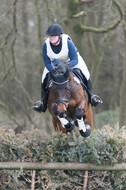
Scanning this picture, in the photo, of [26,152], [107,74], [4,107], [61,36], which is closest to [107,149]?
[26,152]

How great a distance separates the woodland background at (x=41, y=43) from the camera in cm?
791

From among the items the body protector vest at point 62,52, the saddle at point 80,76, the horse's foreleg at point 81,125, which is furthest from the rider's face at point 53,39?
the horse's foreleg at point 81,125

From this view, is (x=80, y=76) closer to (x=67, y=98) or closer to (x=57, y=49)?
(x=57, y=49)

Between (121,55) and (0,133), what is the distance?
11927 millimetres

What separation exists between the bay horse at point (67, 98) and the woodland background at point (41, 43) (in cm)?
221

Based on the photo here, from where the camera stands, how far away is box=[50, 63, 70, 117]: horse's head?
3898 millimetres

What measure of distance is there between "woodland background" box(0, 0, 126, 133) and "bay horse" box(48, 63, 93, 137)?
2209mm

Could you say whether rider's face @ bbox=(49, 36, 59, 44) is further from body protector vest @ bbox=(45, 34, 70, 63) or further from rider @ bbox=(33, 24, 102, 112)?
body protector vest @ bbox=(45, 34, 70, 63)

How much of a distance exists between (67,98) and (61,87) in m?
Answer: 0.20

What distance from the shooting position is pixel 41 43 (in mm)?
8703

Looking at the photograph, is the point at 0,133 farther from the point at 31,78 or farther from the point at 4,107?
the point at 31,78

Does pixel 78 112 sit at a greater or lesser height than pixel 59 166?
greater

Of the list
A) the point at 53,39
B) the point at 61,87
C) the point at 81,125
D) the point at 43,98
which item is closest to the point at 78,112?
the point at 81,125

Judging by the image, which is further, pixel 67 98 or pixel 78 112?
pixel 78 112
